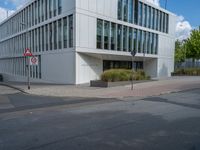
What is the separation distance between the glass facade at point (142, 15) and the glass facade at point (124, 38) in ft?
4.35

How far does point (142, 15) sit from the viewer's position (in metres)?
32.8

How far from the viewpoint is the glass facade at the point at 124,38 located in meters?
26.2

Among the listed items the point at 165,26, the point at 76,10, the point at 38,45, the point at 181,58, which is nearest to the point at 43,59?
the point at 38,45

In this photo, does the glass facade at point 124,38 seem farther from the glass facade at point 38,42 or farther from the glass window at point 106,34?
the glass facade at point 38,42

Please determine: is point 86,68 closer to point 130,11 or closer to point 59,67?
point 59,67

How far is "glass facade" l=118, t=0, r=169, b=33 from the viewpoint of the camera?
29.4m

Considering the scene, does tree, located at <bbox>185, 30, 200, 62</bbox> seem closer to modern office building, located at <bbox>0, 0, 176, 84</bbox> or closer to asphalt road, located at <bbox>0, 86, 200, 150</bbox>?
modern office building, located at <bbox>0, 0, 176, 84</bbox>

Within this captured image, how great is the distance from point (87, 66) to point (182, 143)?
20601 mm

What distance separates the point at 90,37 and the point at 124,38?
22.2 feet

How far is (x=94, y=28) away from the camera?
82.4 ft

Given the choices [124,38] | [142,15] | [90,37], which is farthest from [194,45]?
[90,37]

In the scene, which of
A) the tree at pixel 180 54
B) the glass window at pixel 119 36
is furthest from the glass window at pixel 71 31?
the tree at pixel 180 54

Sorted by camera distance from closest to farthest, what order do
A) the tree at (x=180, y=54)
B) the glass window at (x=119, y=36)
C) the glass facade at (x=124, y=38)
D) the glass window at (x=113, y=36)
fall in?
the glass facade at (x=124, y=38)
the glass window at (x=113, y=36)
the glass window at (x=119, y=36)
the tree at (x=180, y=54)

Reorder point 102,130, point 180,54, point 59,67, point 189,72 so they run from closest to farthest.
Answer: point 102,130 < point 59,67 < point 189,72 < point 180,54
